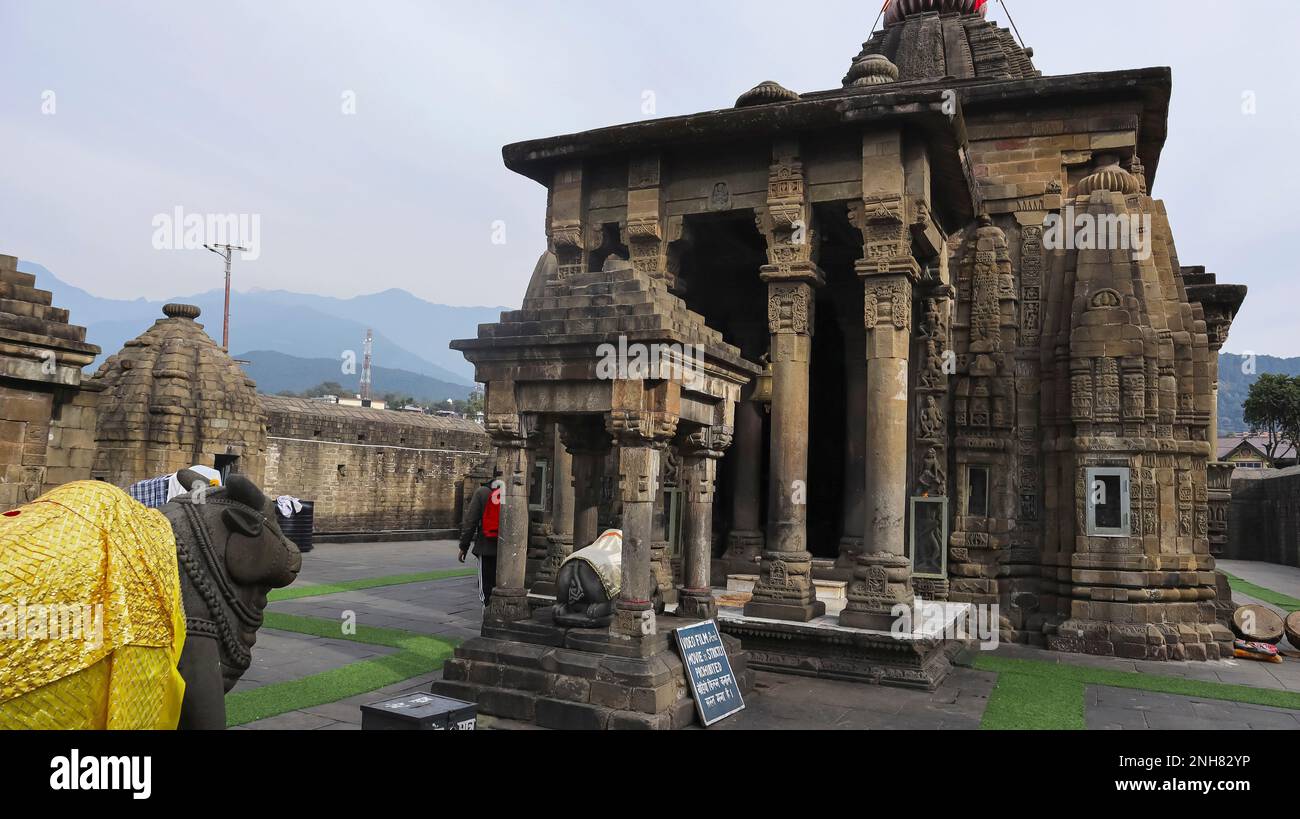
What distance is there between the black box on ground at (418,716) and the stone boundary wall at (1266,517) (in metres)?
33.4

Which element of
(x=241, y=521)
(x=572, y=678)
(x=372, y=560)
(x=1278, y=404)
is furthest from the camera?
(x=1278, y=404)

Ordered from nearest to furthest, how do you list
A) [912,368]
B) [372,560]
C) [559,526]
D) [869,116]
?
[869,116], [559,526], [912,368], [372,560]

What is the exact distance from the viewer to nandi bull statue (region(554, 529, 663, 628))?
7711mm

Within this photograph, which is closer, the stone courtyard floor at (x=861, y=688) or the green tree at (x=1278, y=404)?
the stone courtyard floor at (x=861, y=688)

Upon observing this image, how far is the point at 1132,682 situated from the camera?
32.5ft

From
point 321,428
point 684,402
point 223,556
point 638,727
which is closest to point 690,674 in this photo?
point 638,727

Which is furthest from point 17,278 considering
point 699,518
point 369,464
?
point 369,464

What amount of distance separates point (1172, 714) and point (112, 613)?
9.46m

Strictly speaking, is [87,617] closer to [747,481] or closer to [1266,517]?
[747,481]

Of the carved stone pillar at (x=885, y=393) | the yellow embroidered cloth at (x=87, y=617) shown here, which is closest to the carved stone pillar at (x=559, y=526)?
the carved stone pillar at (x=885, y=393)

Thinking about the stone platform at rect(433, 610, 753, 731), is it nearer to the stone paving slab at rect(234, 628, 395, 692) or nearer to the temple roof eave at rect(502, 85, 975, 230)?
the stone paving slab at rect(234, 628, 395, 692)

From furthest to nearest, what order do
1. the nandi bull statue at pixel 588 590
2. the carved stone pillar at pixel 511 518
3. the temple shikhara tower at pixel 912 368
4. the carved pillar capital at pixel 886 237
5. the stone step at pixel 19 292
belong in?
1. the carved pillar capital at pixel 886 237
2. the temple shikhara tower at pixel 912 368
3. the stone step at pixel 19 292
4. the carved stone pillar at pixel 511 518
5. the nandi bull statue at pixel 588 590

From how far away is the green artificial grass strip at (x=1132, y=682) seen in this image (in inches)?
361

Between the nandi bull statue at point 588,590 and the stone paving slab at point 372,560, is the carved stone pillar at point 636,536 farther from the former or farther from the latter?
the stone paving slab at point 372,560
